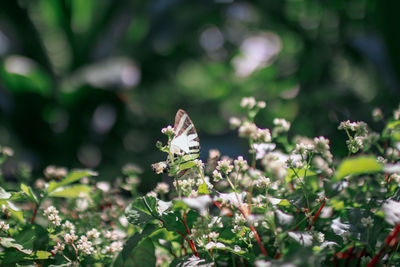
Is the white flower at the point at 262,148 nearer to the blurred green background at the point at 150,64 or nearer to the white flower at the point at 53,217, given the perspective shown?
the white flower at the point at 53,217

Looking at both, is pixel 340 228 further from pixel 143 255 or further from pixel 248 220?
pixel 143 255

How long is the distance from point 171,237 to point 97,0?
3439 millimetres

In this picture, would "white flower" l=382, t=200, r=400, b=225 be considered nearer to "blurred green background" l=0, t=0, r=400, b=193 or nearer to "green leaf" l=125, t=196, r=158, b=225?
"green leaf" l=125, t=196, r=158, b=225

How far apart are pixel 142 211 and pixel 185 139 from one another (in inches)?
4.5

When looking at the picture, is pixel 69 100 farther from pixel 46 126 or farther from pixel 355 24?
pixel 355 24

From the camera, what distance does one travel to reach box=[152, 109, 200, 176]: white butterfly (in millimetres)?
450

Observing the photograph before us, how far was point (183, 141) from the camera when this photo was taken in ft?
1.51

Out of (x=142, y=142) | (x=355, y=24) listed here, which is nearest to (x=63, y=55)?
(x=142, y=142)

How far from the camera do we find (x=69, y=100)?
9.02 ft

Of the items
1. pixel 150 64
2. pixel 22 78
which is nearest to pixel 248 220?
pixel 22 78

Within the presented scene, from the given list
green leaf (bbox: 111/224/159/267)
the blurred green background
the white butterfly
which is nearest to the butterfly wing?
the white butterfly

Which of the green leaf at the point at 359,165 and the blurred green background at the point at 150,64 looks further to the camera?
the blurred green background at the point at 150,64

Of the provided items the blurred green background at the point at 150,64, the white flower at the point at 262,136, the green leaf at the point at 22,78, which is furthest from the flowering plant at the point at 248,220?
the green leaf at the point at 22,78

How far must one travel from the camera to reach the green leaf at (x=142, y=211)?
17.7 inches
